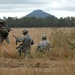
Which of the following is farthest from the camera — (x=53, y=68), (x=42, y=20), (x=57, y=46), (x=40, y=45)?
(x=42, y=20)

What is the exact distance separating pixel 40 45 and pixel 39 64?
3836 mm

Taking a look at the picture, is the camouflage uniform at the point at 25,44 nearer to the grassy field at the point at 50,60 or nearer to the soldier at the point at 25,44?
the soldier at the point at 25,44

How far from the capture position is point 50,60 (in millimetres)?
12891

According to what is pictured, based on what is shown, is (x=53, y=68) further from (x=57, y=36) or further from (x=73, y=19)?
(x=73, y=19)

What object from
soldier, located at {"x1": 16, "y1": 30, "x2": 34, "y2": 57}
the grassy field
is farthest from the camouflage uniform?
the grassy field

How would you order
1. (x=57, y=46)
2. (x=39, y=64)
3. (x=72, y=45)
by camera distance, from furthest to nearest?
1. (x=57, y=46)
2. (x=72, y=45)
3. (x=39, y=64)

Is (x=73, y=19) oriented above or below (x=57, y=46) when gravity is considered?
above

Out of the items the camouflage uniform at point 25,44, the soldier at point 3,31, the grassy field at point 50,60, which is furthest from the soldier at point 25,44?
the soldier at point 3,31

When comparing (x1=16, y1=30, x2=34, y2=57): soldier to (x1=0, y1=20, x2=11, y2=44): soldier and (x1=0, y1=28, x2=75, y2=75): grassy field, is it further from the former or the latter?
(x1=0, y1=20, x2=11, y2=44): soldier

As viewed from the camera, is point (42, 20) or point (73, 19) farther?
point (42, 20)

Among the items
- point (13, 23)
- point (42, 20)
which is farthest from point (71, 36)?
point (42, 20)

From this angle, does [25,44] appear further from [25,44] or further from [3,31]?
[3,31]

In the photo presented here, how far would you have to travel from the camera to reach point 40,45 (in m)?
15.4

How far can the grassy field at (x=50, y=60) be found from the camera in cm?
946
